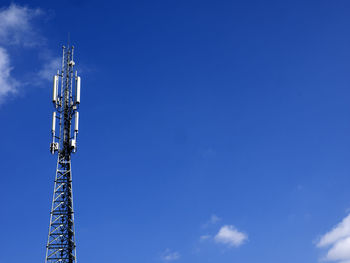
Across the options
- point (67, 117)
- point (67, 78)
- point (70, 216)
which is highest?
point (67, 78)

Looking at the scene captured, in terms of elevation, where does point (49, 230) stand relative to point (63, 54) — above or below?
below

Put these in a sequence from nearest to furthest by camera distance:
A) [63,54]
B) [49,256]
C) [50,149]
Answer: [49,256] < [50,149] < [63,54]

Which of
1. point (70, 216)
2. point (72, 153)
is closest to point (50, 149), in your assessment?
point (72, 153)

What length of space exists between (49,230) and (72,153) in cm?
1000

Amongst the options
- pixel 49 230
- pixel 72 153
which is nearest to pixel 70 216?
pixel 49 230

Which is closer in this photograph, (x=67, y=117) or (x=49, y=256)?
(x=49, y=256)

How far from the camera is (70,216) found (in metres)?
60.2

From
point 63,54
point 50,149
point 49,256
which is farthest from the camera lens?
point 63,54

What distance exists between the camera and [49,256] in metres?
57.8

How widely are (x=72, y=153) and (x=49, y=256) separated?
12912 millimetres

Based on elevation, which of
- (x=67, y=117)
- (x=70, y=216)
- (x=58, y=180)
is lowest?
(x=70, y=216)

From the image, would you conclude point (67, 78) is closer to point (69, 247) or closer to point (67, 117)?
point (67, 117)

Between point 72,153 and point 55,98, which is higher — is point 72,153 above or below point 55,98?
below

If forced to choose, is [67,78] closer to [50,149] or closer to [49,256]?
[50,149]
